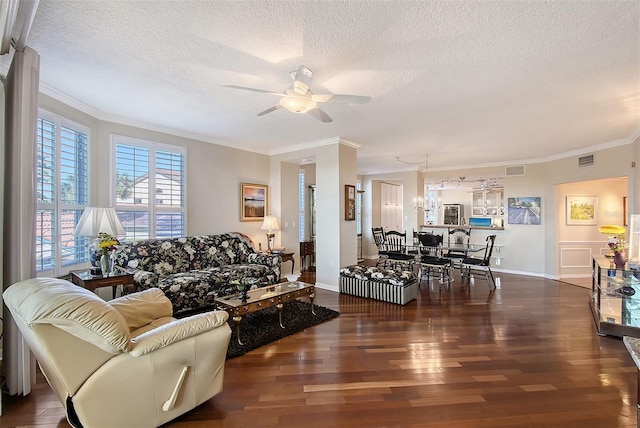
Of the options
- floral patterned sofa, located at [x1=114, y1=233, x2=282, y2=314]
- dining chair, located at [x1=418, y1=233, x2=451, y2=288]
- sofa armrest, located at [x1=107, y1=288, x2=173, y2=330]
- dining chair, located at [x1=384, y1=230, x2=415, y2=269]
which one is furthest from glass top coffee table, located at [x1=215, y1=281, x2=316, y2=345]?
dining chair, located at [x1=418, y1=233, x2=451, y2=288]

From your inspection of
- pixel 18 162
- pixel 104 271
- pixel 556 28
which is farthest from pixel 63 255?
pixel 556 28

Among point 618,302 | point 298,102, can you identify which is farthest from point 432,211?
point 298,102

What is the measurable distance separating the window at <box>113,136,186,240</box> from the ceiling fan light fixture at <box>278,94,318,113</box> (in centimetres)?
301

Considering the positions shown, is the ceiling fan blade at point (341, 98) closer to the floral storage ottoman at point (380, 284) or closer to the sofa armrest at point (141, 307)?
the sofa armrest at point (141, 307)

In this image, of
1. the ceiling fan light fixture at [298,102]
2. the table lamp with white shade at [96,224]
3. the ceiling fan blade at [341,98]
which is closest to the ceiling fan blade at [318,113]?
the ceiling fan light fixture at [298,102]

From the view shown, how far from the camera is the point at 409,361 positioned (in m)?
2.71

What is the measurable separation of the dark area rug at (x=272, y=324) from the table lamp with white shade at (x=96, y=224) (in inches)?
68.5

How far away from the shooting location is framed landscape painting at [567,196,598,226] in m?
6.29

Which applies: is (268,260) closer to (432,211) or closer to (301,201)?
(301,201)

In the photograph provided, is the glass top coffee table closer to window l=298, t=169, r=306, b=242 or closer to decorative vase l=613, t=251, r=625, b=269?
window l=298, t=169, r=306, b=242

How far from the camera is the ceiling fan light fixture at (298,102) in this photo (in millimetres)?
2510

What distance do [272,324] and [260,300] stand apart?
0.51 m

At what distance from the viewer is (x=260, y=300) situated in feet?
10.5

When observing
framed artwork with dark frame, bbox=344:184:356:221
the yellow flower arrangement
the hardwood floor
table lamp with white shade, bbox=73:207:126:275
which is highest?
framed artwork with dark frame, bbox=344:184:356:221
